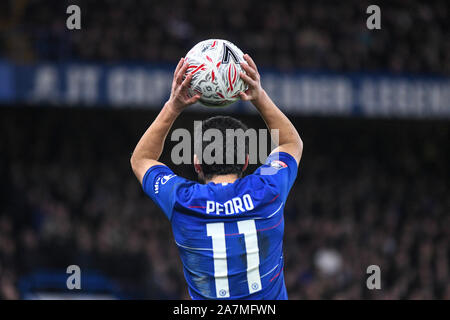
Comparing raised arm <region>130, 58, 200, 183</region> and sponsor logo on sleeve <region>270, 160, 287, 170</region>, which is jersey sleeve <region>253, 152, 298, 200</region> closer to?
sponsor logo on sleeve <region>270, 160, 287, 170</region>

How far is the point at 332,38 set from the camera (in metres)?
15.3

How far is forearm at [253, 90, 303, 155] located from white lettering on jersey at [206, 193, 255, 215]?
1.59 feet

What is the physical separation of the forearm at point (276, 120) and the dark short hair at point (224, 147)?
211 mm

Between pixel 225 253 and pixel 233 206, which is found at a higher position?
pixel 233 206

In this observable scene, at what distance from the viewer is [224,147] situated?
11.0ft

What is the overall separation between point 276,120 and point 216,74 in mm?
461

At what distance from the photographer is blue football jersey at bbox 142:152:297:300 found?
3.30 metres

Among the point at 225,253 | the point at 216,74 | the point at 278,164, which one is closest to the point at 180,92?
the point at 216,74

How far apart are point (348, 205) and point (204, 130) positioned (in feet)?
39.9
